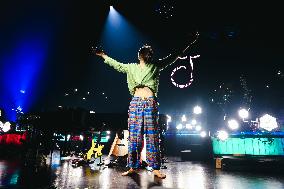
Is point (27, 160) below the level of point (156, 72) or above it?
below

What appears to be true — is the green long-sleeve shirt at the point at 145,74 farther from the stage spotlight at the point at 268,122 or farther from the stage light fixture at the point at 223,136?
the stage spotlight at the point at 268,122

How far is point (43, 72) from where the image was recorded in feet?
55.6

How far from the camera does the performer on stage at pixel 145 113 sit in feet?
11.6

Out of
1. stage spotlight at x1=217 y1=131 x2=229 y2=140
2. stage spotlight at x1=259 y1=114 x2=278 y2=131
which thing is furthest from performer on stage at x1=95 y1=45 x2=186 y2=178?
stage spotlight at x1=259 y1=114 x2=278 y2=131

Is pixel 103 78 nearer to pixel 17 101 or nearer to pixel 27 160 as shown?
pixel 17 101

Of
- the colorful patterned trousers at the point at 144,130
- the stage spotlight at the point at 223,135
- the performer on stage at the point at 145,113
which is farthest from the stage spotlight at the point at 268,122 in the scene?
the colorful patterned trousers at the point at 144,130

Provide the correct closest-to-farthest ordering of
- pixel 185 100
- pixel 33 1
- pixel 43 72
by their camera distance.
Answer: pixel 33 1, pixel 185 100, pixel 43 72

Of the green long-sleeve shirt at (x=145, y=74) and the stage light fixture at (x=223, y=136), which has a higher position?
the green long-sleeve shirt at (x=145, y=74)

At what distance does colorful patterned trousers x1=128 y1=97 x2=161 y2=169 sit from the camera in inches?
138

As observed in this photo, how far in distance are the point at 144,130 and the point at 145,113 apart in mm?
248

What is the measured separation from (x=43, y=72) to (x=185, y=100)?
9.77 metres

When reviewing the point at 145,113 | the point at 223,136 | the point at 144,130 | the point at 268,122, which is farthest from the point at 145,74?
the point at 268,122

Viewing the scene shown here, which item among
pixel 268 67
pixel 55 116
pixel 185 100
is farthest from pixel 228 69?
pixel 55 116

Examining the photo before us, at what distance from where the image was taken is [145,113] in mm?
3564
